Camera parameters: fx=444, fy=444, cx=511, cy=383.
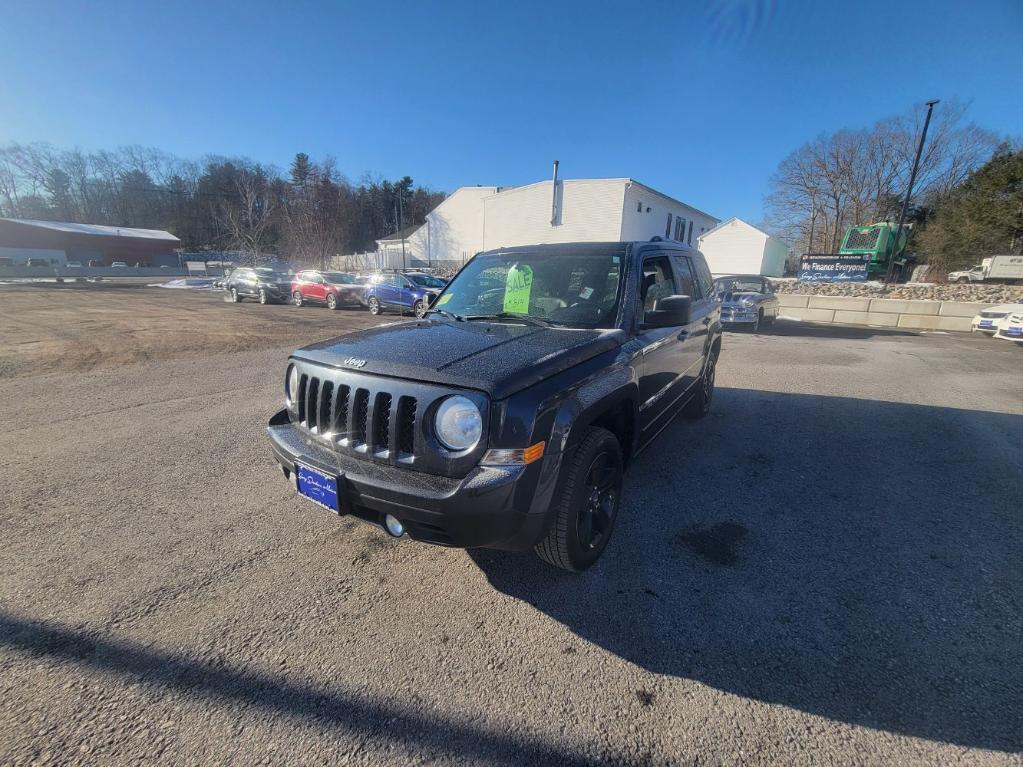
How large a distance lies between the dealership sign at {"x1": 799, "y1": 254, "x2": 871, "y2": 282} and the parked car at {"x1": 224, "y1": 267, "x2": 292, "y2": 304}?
24381 mm

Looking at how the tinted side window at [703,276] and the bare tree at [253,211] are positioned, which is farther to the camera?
the bare tree at [253,211]

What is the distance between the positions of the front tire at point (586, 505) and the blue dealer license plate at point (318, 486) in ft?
3.45

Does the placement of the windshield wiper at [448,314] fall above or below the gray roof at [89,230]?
below

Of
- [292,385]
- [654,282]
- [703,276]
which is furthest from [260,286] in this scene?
[654,282]

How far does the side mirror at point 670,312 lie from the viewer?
9.25 ft

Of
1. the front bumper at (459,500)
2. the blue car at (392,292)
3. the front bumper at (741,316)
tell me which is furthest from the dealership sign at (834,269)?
the front bumper at (459,500)

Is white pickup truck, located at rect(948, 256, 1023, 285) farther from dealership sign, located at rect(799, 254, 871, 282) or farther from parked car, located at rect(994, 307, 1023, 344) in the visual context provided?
parked car, located at rect(994, 307, 1023, 344)

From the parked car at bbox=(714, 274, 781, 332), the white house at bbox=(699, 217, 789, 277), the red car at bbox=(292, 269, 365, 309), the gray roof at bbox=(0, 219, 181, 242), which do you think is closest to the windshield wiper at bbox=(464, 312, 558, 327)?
the parked car at bbox=(714, 274, 781, 332)

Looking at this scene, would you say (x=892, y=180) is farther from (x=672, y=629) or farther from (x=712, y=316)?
(x=672, y=629)

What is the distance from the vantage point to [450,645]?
2100mm

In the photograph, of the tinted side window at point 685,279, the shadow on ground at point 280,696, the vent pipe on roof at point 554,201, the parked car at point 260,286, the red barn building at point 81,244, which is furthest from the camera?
the red barn building at point 81,244

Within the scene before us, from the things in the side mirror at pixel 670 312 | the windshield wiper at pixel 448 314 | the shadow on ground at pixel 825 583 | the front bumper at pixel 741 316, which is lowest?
the shadow on ground at pixel 825 583

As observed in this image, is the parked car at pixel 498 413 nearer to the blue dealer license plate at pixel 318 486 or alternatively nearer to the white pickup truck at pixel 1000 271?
the blue dealer license plate at pixel 318 486

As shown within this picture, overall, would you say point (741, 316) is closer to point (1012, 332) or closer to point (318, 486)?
point (1012, 332)
